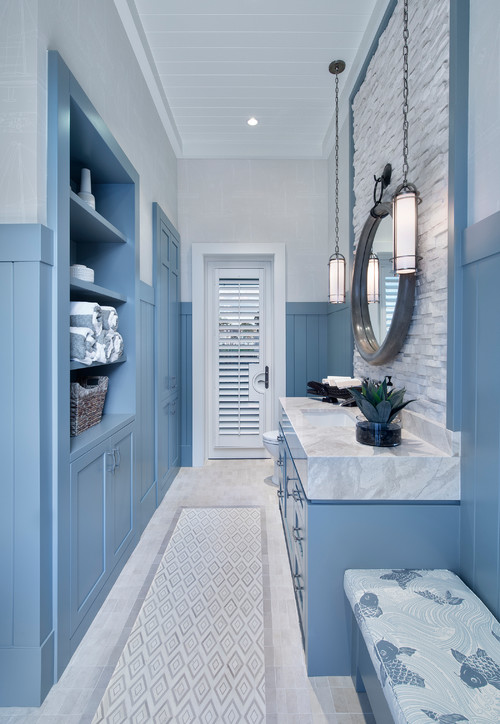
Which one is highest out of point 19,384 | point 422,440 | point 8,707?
point 19,384

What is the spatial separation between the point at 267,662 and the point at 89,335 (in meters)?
1.45

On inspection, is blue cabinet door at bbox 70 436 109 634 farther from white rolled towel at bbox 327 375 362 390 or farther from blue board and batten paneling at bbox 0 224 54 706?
white rolled towel at bbox 327 375 362 390

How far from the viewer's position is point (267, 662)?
144 cm

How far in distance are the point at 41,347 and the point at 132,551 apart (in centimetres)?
147

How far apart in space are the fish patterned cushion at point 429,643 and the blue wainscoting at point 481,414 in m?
0.09

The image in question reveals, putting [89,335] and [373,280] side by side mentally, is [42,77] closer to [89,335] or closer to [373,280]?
[89,335]

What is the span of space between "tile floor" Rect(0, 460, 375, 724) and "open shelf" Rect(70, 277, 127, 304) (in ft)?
4.72

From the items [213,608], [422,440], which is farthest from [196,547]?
[422,440]

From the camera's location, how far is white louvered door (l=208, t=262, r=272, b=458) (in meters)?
3.96

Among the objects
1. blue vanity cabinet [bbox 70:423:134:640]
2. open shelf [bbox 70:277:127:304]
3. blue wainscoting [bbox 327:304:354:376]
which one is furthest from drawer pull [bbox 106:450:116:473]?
blue wainscoting [bbox 327:304:354:376]

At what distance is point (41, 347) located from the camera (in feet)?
4.19

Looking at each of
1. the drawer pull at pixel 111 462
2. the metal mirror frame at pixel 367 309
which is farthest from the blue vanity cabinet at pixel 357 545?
the drawer pull at pixel 111 462

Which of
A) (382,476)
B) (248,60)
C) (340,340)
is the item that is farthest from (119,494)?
(248,60)

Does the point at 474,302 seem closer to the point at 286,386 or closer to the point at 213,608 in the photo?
the point at 213,608
